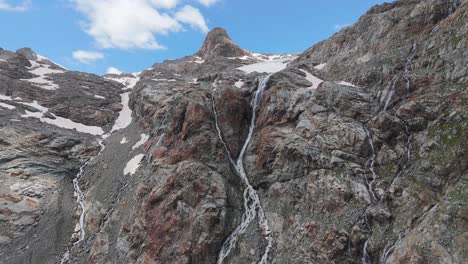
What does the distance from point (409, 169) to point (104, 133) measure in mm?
38283

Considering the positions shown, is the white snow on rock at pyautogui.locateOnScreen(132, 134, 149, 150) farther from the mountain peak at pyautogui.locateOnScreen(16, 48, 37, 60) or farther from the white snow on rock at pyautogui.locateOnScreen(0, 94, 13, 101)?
the mountain peak at pyautogui.locateOnScreen(16, 48, 37, 60)

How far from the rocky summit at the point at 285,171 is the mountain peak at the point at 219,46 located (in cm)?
4215

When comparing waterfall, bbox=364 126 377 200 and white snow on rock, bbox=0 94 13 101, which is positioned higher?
white snow on rock, bbox=0 94 13 101

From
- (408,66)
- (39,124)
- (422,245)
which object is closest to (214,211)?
(422,245)

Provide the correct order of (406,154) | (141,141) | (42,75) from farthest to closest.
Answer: (42,75) → (141,141) → (406,154)

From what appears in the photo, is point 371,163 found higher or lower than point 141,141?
lower

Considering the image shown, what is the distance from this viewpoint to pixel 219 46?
83938mm

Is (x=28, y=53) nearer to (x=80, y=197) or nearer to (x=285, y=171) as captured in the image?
(x=80, y=197)

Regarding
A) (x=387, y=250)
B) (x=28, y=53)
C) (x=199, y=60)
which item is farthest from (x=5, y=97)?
(x=387, y=250)

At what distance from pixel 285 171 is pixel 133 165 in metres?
16.8

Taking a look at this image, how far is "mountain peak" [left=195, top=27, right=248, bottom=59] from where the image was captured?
8325 centimetres

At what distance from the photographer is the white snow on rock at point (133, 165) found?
3478cm

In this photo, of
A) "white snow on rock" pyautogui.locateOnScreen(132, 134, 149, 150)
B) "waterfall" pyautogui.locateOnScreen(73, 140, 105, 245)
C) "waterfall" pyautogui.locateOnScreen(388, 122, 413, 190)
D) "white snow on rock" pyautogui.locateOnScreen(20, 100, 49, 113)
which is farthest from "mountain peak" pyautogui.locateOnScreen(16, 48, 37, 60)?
"waterfall" pyautogui.locateOnScreen(388, 122, 413, 190)

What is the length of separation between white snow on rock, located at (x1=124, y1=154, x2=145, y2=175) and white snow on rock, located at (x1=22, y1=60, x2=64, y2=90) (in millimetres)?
29872
